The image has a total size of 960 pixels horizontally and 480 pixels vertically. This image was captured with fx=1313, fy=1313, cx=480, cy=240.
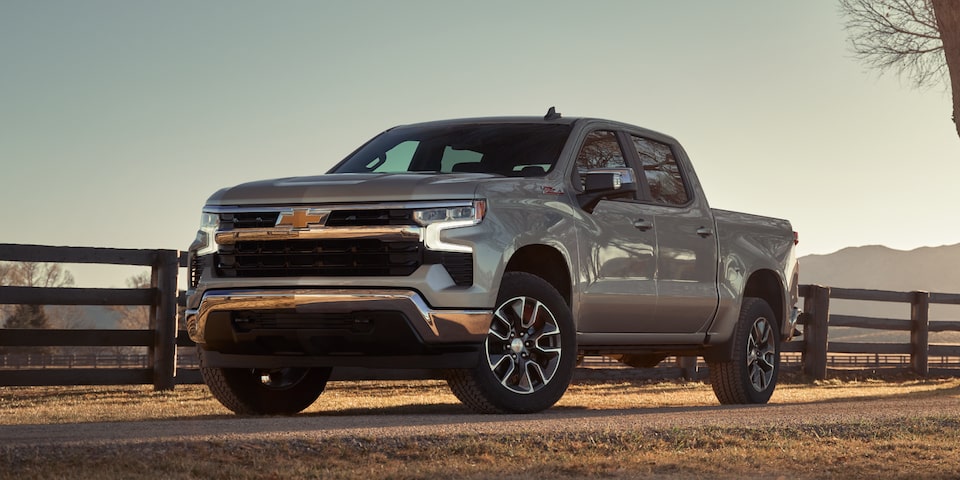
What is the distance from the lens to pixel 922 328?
1989cm

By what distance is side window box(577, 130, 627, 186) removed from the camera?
9223 millimetres

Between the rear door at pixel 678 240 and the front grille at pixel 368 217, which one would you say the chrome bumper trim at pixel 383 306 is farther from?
the rear door at pixel 678 240

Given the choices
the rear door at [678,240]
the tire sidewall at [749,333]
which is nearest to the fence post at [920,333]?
the tire sidewall at [749,333]

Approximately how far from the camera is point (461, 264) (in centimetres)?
789

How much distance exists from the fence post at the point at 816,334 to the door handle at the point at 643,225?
915cm

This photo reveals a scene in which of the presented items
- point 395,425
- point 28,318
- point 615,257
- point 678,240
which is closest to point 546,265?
point 615,257

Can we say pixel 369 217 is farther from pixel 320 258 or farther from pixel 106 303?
pixel 106 303

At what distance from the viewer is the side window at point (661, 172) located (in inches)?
392

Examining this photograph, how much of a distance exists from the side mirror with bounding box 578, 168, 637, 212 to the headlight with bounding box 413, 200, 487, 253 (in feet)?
3.49

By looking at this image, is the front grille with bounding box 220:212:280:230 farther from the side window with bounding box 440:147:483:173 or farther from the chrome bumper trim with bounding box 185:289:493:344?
the side window with bounding box 440:147:483:173

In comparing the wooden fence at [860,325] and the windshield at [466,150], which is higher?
the windshield at [466,150]

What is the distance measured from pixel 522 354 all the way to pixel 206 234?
2.19m

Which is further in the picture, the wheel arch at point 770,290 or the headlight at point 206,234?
the wheel arch at point 770,290

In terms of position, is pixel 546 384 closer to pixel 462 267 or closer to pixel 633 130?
pixel 462 267
